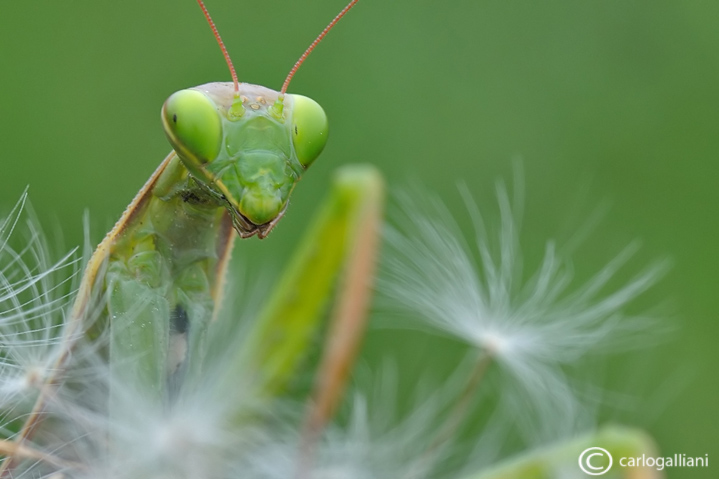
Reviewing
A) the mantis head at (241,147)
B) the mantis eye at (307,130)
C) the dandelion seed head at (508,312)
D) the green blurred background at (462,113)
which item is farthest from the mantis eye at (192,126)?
the green blurred background at (462,113)

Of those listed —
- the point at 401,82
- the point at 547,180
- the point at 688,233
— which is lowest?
the point at 688,233

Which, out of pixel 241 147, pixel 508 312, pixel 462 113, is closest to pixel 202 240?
pixel 241 147

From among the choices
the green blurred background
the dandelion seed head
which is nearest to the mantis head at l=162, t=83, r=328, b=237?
the dandelion seed head

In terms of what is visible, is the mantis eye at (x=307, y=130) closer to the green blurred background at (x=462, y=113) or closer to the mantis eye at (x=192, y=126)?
the mantis eye at (x=192, y=126)

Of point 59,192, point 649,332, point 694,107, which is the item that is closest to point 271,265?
point 59,192

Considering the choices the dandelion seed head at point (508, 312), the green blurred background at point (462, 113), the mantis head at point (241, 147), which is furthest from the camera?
the green blurred background at point (462, 113)

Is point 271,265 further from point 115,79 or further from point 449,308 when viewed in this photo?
point 449,308
